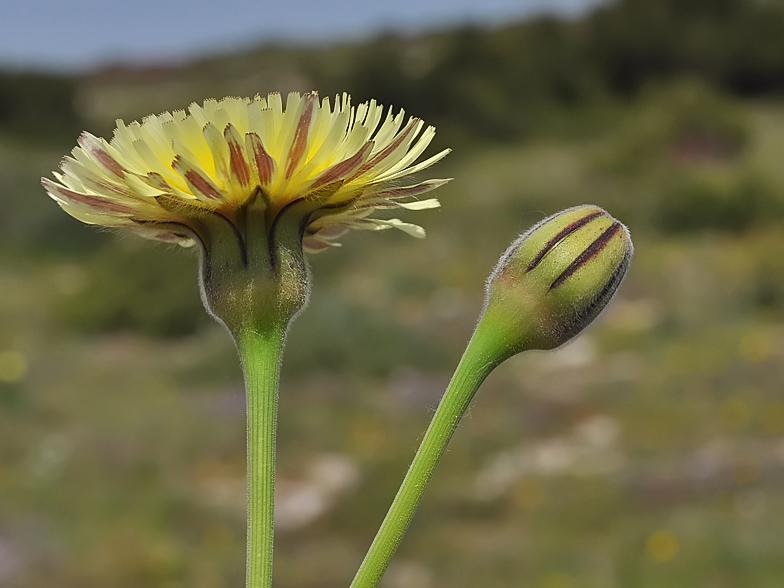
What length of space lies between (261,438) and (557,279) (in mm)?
268

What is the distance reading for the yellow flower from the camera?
63cm

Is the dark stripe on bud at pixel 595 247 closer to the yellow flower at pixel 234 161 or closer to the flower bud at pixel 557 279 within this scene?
→ the flower bud at pixel 557 279

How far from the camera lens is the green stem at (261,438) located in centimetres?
56

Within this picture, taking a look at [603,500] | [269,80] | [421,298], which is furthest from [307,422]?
[269,80]

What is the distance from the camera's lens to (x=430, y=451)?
59 cm

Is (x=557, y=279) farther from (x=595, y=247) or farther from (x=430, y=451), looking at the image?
(x=430, y=451)

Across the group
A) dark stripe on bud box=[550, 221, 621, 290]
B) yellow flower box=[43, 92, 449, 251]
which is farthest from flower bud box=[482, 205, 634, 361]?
yellow flower box=[43, 92, 449, 251]

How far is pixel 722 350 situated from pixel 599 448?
6.18 feet

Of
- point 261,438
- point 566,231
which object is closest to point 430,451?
point 261,438

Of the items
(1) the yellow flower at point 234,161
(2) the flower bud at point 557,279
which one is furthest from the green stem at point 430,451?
(1) the yellow flower at point 234,161

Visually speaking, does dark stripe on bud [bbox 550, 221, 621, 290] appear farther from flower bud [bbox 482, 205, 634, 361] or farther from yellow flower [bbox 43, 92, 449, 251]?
yellow flower [bbox 43, 92, 449, 251]

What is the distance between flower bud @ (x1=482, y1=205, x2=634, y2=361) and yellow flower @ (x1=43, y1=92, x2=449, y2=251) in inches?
4.1

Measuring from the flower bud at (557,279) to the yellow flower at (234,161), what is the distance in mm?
104

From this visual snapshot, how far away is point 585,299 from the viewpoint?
0.70 meters
